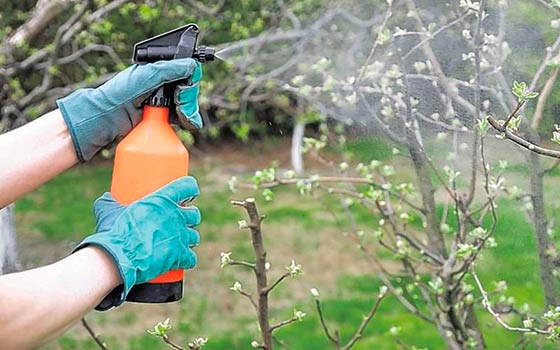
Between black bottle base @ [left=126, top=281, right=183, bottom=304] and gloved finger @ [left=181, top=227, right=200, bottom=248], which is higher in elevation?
gloved finger @ [left=181, top=227, right=200, bottom=248]

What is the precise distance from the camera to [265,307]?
185 cm

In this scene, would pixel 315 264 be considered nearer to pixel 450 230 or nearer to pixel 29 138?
pixel 450 230

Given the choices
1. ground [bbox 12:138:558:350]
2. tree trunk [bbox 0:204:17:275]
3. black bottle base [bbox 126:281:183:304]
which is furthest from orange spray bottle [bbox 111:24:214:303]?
tree trunk [bbox 0:204:17:275]

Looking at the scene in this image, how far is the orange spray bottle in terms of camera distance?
5.34 feet

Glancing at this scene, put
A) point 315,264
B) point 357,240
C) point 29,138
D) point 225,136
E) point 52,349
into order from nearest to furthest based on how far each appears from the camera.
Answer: point 29,138
point 357,240
point 52,349
point 315,264
point 225,136

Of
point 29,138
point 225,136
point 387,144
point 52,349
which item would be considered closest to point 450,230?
point 387,144

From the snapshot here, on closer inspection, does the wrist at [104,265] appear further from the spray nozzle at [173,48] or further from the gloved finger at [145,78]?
the spray nozzle at [173,48]

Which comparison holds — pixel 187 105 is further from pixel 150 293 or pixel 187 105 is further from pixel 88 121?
pixel 150 293

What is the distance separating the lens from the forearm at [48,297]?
1.30 meters

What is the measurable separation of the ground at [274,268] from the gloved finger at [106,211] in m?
0.81

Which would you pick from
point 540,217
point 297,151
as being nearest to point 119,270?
point 540,217

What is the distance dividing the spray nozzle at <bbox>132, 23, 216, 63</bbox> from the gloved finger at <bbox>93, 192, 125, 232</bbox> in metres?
0.29

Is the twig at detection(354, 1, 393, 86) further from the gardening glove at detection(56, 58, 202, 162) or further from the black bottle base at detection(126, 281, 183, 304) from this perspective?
the black bottle base at detection(126, 281, 183, 304)

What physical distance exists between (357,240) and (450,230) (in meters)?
0.51
